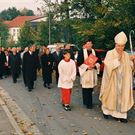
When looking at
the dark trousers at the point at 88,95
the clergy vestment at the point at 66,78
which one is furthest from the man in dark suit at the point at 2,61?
the dark trousers at the point at 88,95

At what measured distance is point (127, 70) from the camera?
12.0m

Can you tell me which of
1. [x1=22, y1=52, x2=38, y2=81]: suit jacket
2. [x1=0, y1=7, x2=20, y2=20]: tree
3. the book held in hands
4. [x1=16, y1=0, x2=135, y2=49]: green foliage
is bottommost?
[x1=22, y1=52, x2=38, y2=81]: suit jacket

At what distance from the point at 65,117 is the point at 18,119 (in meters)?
1.16

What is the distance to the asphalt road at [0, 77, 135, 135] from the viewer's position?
1090 cm

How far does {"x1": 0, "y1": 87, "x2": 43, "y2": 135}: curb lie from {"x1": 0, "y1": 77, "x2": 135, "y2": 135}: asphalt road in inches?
5.5

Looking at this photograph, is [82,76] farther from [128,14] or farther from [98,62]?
[128,14]

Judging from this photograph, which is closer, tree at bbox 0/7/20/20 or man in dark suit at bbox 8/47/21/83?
man in dark suit at bbox 8/47/21/83

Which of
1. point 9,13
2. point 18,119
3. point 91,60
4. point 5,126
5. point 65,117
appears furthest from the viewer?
point 9,13

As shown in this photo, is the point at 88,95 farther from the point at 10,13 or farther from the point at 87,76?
the point at 10,13

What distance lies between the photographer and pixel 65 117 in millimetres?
12734

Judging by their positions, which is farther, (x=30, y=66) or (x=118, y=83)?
(x=30, y=66)

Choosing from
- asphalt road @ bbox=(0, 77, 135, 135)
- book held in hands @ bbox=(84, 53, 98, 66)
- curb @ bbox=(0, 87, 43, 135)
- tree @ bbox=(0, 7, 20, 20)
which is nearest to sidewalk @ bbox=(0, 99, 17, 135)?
curb @ bbox=(0, 87, 43, 135)

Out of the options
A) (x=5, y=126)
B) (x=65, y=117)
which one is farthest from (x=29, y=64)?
(x=5, y=126)

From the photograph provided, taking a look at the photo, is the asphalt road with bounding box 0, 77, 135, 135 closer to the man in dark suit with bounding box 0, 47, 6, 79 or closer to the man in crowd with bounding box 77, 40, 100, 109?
the man in crowd with bounding box 77, 40, 100, 109
